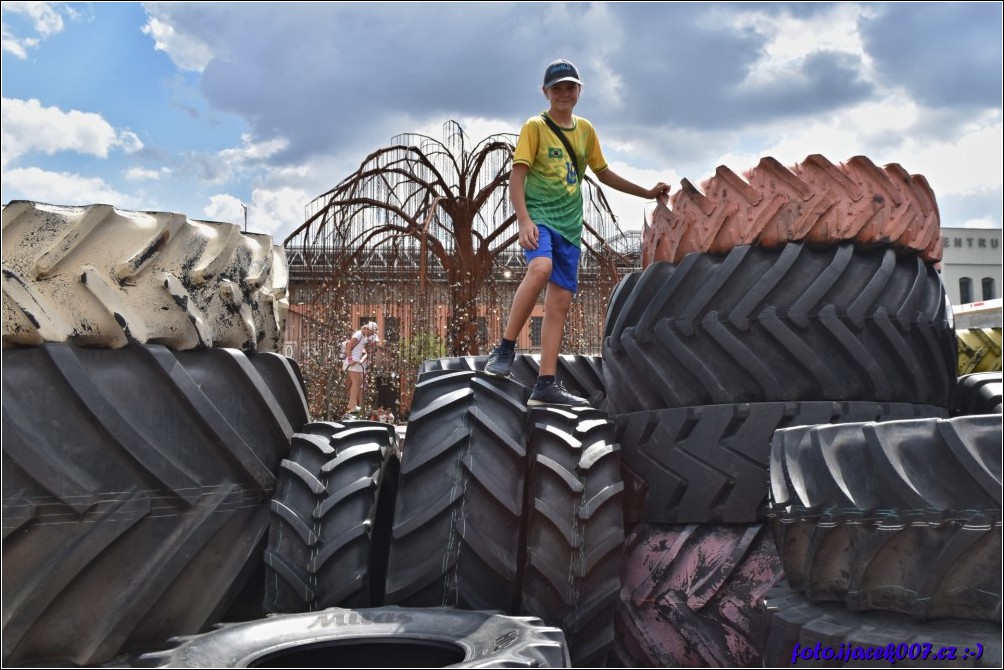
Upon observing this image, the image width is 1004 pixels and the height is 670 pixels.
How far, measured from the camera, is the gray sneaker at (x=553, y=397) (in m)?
2.82

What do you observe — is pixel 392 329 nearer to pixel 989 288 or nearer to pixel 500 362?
pixel 500 362

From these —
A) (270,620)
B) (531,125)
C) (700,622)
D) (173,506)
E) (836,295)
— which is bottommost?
(700,622)

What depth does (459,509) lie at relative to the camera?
6.75 ft

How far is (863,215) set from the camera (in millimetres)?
2736

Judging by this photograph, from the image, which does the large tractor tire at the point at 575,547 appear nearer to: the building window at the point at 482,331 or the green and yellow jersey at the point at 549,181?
the green and yellow jersey at the point at 549,181

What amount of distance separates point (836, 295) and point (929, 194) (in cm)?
65

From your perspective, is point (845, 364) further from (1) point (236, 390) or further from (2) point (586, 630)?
(1) point (236, 390)

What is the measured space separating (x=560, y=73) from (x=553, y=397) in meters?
1.19

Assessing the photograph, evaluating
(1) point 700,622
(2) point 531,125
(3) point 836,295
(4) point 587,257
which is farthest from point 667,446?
(4) point 587,257

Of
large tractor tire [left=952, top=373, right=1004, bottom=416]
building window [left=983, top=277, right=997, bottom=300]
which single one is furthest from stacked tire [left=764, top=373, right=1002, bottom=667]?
building window [left=983, top=277, right=997, bottom=300]

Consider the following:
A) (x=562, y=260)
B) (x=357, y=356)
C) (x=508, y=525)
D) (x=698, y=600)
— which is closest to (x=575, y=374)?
(x=562, y=260)

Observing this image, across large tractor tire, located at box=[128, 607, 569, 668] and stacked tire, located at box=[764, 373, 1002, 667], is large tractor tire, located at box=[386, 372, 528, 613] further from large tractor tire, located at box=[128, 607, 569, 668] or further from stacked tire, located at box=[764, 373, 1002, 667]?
stacked tire, located at box=[764, 373, 1002, 667]

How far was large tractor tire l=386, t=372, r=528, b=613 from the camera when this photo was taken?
2002 millimetres

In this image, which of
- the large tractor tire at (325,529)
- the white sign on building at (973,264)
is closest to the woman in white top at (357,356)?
the large tractor tire at (325,529)
